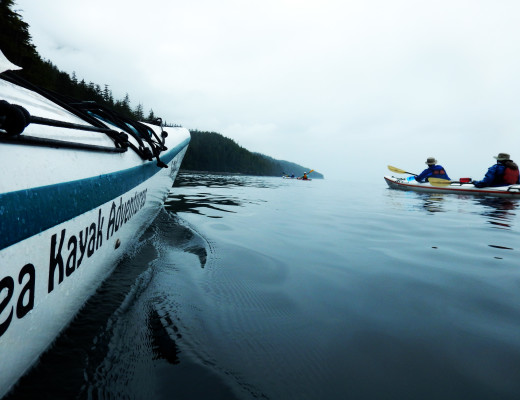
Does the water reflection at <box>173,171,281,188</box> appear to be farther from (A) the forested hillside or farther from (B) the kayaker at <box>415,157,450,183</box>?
(A) the forested hillside

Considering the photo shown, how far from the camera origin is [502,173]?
11.2 metres

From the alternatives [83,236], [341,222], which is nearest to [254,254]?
[83,236]

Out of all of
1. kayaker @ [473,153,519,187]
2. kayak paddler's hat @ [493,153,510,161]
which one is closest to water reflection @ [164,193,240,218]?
kayaker @ [473,153,519,187]

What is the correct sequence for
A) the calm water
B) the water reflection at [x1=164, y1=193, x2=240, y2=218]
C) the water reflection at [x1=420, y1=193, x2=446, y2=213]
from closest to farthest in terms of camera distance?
1. the calm water
2. the water reflection at [x1=164, y1=193, x2=240, y2=218]
3. the water reflection at [x1=420, y1=193, x2=446, y2=213]

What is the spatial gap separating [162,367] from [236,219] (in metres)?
3.51

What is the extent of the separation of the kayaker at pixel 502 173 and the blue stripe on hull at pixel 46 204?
1467 centimetres

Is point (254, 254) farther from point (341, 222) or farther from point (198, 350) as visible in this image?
point (341, 222)

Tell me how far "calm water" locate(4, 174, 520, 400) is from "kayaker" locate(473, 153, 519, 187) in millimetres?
11301

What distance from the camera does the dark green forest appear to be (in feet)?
75.3

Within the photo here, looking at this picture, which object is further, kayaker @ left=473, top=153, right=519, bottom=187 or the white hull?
kayaker @ left=473, top=153, right=519, bottom=187

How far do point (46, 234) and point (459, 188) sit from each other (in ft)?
50.3

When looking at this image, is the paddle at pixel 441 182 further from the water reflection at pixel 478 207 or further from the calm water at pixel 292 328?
the calm water at pixel 292 328

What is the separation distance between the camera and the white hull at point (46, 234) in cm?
80

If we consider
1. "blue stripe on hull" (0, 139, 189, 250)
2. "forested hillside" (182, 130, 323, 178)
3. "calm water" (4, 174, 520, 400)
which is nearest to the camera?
"blue stripe on hull" (0, 139, 189, 250)
